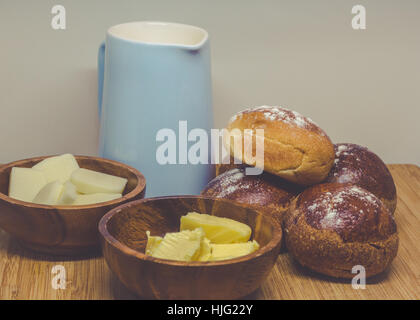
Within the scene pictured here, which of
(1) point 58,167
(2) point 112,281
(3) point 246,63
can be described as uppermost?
(3) point 246,63

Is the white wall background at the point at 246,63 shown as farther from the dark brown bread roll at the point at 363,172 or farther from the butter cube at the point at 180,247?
the butter cube at the point at 180,247

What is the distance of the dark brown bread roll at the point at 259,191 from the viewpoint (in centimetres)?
75

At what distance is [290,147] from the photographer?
74 cm

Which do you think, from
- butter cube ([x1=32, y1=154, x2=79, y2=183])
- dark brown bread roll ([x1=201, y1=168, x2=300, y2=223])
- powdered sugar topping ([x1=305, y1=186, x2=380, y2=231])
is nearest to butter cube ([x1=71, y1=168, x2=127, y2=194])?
butter cube ([x1=32, y1=154, x2=79, y2=183])

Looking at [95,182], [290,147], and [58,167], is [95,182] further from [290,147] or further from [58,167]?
[290,147]

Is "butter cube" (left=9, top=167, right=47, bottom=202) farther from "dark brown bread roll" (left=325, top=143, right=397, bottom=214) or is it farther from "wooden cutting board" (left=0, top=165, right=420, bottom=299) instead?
"dark brown bread roll" (left=325, top=143, right=397, bottom=214)

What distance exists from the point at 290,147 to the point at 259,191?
7 cm

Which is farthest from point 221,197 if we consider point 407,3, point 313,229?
point 407,3

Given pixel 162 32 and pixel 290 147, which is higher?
pixel 162 32

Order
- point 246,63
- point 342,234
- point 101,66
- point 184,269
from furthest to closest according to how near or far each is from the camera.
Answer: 1. point 246,63
2. point 101,66
3. point 342,234
4. point 184,269

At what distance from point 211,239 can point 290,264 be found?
117 millimetres

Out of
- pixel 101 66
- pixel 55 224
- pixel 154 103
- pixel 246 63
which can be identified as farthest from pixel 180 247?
pixel 246 63

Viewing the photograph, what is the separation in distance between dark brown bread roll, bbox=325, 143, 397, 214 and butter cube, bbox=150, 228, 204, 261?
232mm

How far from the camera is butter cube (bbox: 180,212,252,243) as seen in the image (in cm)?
67
